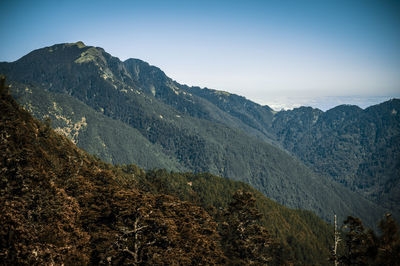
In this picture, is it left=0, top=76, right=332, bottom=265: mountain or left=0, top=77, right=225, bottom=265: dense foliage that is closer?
left=0, top=77, right=225, bottom=265: dense foliage

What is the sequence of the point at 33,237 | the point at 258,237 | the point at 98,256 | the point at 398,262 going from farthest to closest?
1. the point at 258,237
2. the point at 98,256
3. the point at 33,237
4. the point at 398,262

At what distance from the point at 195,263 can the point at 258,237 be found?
42.7 ft

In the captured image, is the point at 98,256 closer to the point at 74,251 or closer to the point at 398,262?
the point at 74,251

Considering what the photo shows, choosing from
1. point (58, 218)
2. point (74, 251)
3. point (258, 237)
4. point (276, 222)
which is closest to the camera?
point (74, 251)

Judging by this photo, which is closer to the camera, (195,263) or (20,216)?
(20,216)

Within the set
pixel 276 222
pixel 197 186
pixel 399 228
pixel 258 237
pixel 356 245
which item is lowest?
pixel 276 222

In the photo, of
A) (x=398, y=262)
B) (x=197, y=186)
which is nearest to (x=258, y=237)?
(x=398, y=262)

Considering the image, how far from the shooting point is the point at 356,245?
24969mm

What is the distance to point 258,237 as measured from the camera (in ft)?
115

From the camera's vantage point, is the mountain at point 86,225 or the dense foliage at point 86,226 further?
Result: the mountain at point 86,225

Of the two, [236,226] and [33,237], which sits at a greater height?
[33,237]

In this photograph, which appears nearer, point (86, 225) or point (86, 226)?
point (86, 226)

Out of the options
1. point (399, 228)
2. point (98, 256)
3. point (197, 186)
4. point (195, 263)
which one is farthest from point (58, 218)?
point (197, 186)

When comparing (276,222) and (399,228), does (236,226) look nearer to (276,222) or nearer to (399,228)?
(399,228)
